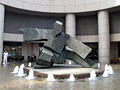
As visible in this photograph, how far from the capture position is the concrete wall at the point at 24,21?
25.0 meters

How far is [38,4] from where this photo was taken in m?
24.8

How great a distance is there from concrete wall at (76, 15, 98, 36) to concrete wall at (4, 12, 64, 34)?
2926 mm

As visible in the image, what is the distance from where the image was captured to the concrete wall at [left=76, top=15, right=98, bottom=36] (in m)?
26.8

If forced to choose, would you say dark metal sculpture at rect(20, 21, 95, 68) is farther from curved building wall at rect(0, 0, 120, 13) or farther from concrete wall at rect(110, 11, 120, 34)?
concrete wall at rect(110, 11, 120, 34)

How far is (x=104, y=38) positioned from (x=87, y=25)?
4634mm

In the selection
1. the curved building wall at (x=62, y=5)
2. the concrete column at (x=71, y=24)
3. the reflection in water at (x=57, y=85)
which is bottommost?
the reflection in water at (x=57, y=85)

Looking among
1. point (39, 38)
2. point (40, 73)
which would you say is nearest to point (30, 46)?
point (39, 38)

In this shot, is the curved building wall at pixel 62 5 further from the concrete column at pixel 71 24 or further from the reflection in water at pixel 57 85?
the reflection in water at pixel 57 85

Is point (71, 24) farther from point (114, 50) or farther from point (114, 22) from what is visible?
point (114, 50)

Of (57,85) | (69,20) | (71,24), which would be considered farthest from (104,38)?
(57,85)

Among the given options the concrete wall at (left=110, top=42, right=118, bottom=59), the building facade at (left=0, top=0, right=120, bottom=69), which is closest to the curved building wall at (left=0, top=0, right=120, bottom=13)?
the building facade at (left=0, top=0, right=120, bottom=69)

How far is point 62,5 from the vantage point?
83.8ft

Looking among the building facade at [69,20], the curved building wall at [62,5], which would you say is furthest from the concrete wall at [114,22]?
the curved building wall at [62,5]

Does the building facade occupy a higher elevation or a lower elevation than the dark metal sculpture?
higher
